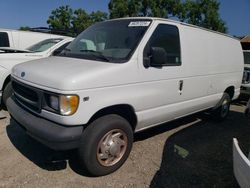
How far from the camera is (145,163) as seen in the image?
13.4ft

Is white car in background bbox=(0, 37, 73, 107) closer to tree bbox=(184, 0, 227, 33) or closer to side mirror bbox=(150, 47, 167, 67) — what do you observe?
side mirror bbox=(150, 47, 167, 67)

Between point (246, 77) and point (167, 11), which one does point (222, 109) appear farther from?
point (167, 11)

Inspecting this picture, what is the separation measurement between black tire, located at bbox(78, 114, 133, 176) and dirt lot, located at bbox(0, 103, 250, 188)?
144mm

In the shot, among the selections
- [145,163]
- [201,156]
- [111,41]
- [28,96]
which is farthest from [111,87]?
[201,156]

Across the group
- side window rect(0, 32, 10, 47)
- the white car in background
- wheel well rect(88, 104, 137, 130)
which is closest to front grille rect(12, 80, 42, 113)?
wheel well rect(88, 104, 137, 130)

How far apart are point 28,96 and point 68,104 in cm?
86

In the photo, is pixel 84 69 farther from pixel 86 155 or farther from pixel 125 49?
pixel 86 155

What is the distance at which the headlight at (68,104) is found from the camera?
3104 mm

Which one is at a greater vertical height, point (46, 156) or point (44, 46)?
point (44, 46)

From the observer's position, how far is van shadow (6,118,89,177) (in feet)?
12.6

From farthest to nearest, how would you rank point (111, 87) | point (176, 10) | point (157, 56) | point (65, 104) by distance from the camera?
point (176, 10), point (157, 56), point (111, 87), point (65, 104)

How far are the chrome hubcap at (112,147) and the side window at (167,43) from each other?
1.18m

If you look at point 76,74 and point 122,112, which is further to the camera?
point 122,112

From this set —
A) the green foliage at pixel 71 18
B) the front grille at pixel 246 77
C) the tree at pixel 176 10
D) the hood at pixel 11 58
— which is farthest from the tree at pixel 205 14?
the hood at pixel 11 58
